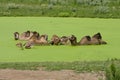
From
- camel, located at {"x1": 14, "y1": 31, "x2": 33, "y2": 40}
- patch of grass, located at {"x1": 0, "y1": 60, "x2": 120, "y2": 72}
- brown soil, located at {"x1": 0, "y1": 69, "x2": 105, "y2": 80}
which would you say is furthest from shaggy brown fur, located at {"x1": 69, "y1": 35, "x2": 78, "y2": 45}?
brown soil, located at {"x1": 0, "y1": 69, "x2": 105, "y2": 80}

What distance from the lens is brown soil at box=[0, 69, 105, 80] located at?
23.4 feet

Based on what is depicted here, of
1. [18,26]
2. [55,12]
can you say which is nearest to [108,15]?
[55,12]

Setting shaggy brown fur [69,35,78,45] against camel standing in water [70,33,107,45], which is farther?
camel standing in water [70,33,107,45]

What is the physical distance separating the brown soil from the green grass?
961 mm

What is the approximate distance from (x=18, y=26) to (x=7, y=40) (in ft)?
6.44

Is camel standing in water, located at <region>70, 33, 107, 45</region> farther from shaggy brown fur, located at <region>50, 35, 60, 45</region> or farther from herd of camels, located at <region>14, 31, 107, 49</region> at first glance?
shaggy brown fur, located at <region>50, 35, 60, 45</region>

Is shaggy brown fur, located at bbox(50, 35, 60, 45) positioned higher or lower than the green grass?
higher

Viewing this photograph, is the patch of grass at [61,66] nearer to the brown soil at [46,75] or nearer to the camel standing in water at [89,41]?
the brown soil at [46,75]

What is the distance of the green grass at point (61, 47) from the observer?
874 centimetres

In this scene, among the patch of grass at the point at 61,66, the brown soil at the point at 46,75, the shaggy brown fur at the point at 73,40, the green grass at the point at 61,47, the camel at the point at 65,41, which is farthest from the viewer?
the camel at the point at 65,41

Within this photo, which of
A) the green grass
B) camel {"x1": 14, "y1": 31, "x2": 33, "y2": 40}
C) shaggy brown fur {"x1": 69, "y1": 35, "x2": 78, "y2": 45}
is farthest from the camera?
camel {"x1": 14, "y1": 31, "x2": 33, "y2": 40}

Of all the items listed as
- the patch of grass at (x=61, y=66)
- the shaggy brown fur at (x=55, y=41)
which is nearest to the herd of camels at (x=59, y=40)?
the shaggy brown fur at (x=55, y=41)

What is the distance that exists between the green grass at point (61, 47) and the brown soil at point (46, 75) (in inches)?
37.8

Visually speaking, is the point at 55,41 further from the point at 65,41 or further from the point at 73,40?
the point at 73,40
